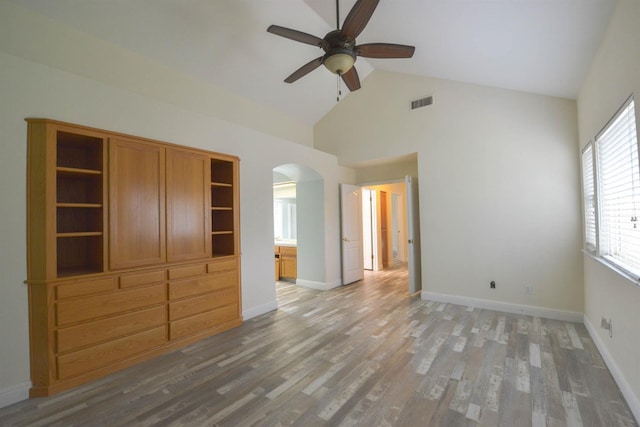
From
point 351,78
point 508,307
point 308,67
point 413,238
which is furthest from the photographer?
point 413,238

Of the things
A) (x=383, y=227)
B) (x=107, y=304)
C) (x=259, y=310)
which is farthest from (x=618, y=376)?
(x=383, y=227)

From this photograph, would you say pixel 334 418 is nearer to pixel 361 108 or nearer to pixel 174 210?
pixel 174 210

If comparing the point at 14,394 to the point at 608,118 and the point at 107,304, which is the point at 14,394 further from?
the point at 608,118

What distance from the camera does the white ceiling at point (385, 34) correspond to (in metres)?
2.36

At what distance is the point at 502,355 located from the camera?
2645 mm

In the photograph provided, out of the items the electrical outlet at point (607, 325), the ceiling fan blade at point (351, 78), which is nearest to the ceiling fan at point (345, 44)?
the ceiling fan blade at point (351, 78)

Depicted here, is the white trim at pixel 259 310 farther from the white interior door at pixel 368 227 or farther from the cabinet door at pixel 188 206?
the white interior door at pixel 368 227

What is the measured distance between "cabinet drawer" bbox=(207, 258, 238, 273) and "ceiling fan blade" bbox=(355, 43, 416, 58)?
108 inches

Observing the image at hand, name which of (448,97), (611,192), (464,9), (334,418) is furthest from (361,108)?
(334,418)

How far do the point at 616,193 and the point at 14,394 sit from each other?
5.04 m

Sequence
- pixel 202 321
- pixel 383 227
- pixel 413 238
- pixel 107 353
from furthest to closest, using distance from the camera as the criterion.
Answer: pixel 383 227
pixel 413 238
pixel 202 321
pixel 107 353

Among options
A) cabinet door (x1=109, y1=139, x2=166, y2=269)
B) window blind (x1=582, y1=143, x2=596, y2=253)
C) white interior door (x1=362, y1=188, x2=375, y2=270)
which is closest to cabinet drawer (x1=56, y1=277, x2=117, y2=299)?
cabinet door (x1=109, y1=139, x2=166, y2=269)

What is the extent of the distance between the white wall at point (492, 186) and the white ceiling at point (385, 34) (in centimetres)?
34

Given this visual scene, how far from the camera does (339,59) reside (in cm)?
240
